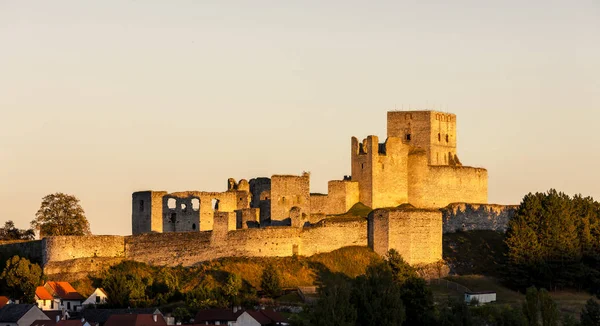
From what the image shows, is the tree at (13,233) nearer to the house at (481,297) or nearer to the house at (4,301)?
the house at (4,301)

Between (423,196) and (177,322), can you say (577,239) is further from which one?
(177,322)

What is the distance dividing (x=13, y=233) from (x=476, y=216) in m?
30.4

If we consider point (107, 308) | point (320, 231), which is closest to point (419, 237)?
point (320, 231)

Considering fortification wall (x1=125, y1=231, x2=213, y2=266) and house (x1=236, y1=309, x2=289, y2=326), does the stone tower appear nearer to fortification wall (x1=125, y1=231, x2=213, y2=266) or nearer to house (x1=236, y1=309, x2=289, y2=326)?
fortification wall (x1=125, y1=231, x2=213, y2=266)

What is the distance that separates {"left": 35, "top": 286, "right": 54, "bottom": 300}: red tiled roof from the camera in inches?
3866

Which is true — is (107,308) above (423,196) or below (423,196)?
below

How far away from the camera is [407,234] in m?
99.6

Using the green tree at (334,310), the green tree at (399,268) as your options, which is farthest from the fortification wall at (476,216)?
the green tree at (334,310)

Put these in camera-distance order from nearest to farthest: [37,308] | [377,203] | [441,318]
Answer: [441,318]
[37,308]
[377,203]

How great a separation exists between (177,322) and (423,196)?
74.2 ft

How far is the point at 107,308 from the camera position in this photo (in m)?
96.9

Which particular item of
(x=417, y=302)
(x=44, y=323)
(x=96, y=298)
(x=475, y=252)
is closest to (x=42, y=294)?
(x=96, y=298)

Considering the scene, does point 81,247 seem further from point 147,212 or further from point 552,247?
point 552,247

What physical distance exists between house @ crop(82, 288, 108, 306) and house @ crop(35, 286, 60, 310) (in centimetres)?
176
